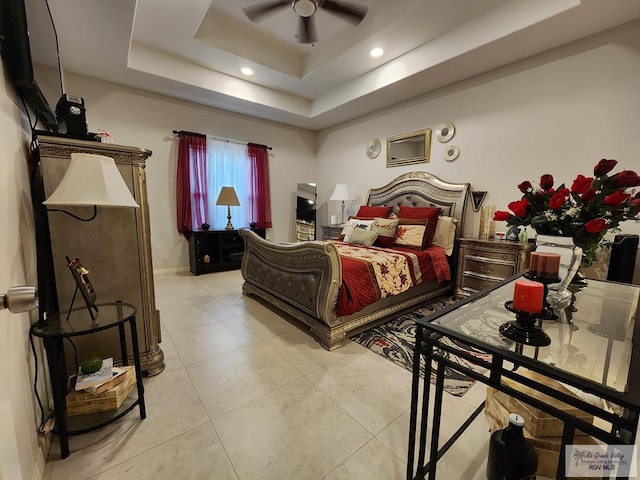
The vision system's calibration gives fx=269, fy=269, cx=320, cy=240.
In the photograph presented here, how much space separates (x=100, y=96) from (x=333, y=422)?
15.9ft

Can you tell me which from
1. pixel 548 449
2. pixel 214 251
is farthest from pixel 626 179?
pixel 214 251

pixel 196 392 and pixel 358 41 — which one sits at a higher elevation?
pixel 358 41

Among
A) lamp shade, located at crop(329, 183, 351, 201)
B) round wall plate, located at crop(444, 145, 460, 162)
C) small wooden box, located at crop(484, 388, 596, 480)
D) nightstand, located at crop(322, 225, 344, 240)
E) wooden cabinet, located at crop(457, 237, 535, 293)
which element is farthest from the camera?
lamp shade, located at crop(329, 183, 351, 201)

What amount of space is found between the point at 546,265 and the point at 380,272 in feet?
5.00

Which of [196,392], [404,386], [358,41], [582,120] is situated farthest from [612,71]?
[196,392]

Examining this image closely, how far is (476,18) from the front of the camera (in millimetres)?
2762

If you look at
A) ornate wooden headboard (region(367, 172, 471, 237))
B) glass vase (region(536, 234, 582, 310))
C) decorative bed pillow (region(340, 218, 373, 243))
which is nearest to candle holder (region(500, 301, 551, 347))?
glass vase (region(536, 234, 582, 310))

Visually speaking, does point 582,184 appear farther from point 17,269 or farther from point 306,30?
point 306,30

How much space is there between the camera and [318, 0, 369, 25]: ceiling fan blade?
235cm

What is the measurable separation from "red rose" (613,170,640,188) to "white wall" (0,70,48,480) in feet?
7.70

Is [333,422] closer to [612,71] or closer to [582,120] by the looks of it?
[582,120]

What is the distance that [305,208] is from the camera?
576 centimetres

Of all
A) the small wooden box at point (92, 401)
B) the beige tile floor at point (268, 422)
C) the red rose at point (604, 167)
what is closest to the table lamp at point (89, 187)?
the small wooden box at point (92, 401)

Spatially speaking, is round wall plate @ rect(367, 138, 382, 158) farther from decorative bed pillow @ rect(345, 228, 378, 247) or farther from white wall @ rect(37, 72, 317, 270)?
decorative bed pillow @ rect(345, 228, 378, 247)
